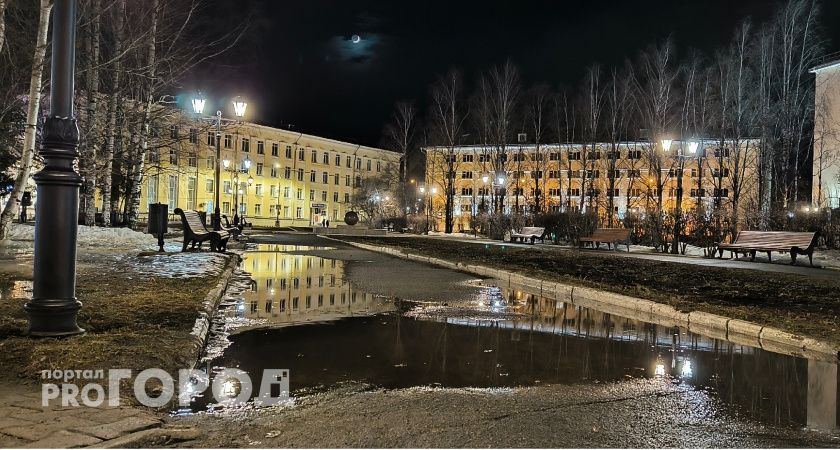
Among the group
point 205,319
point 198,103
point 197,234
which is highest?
point 198,103

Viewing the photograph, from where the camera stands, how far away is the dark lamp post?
238 inches

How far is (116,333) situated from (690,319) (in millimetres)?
7764

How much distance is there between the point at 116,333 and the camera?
256 inches

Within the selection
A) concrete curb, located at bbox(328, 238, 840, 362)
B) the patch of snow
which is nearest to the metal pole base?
concrete curb, located at bbox(328, 238, 840, 362)

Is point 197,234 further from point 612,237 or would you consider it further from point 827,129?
point 827,129

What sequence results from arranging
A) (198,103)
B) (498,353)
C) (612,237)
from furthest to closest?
(612,237) → (198,103) → (498,353)

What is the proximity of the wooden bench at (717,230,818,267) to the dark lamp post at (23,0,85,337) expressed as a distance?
20295 mm

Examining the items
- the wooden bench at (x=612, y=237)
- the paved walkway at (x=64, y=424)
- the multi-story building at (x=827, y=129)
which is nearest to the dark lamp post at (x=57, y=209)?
the paved walkway at (x=64, y=424)

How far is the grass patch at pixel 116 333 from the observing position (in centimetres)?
532

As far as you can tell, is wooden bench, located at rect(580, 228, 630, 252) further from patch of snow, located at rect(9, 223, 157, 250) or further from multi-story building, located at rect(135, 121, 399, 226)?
multi-story building, located at rect(135, 121, 399, 226)

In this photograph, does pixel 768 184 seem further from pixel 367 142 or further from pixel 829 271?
pixel 367 142

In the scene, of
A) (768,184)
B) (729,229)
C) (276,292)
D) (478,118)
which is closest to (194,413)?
(276,292)

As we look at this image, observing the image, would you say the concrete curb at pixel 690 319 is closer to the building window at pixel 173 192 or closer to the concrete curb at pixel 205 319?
the concrete curb at pixel 205 319

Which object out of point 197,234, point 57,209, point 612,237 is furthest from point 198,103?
point 612,237
